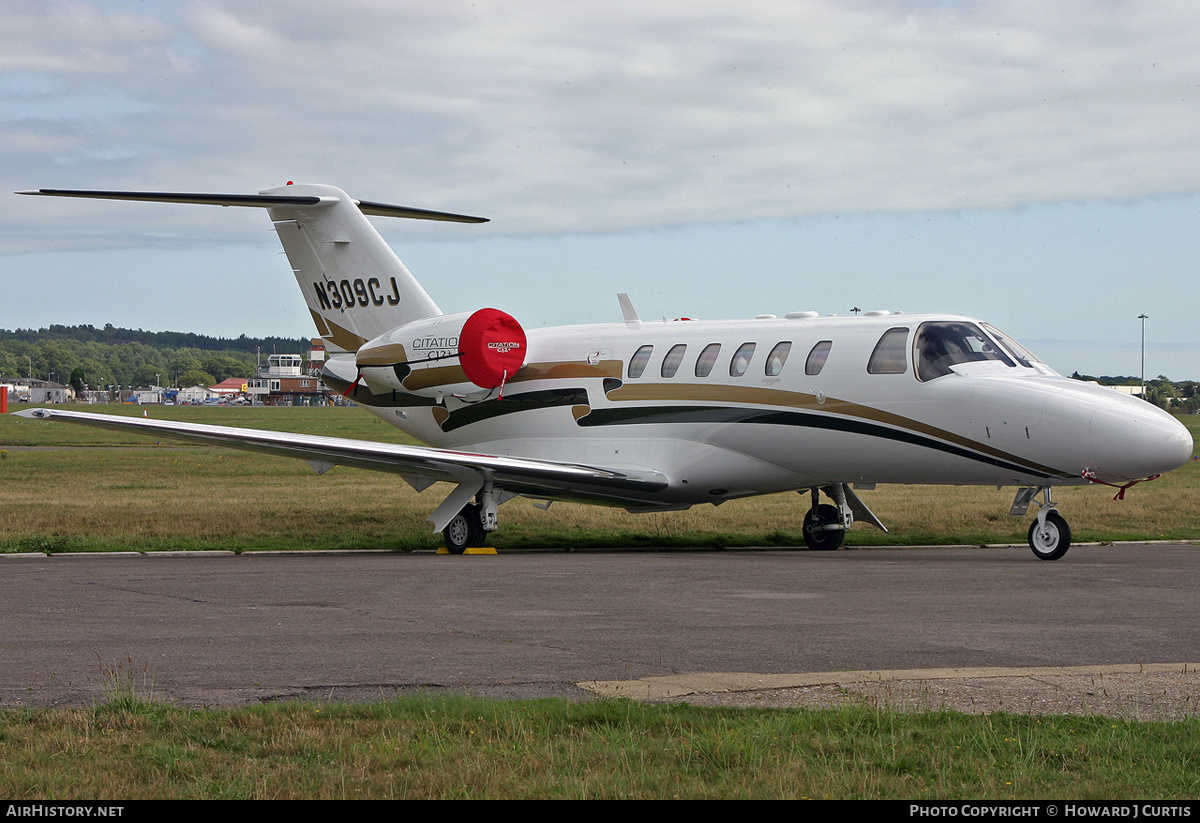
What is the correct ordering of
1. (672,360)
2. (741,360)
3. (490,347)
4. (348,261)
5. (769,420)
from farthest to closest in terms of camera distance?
(348,261) < (490,347) < (672,360) < (741,360) < (769,420)

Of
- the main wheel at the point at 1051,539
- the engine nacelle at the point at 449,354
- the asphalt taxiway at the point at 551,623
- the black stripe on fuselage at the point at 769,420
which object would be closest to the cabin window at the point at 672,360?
the black stripe on fuselage at the point at 769,420

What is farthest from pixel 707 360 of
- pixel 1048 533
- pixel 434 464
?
pixel 1048 533

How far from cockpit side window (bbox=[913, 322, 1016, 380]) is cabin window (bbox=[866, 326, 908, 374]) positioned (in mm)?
177

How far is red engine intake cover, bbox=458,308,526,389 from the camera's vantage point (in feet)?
67.5

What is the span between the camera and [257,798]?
541cm

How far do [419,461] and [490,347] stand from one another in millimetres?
3238

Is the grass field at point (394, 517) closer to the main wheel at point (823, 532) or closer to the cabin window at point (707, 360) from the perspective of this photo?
the main wheel at point (823, 532)

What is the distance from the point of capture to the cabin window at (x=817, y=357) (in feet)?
58.2

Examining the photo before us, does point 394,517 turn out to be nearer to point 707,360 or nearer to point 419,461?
point 419,461

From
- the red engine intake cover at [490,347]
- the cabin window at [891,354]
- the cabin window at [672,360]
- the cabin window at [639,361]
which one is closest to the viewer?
the cabin window at [891,354]

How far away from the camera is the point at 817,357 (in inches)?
701

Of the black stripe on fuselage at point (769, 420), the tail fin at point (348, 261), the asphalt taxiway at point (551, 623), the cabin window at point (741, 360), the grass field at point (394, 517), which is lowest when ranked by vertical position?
the grass field at point (394, 517)

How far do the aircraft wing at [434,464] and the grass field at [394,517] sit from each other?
116 centimetres
